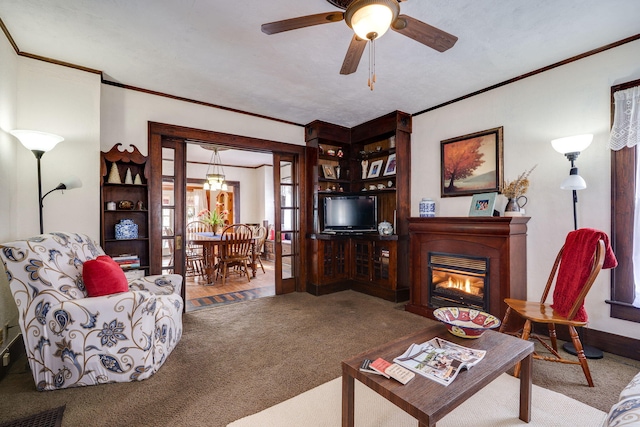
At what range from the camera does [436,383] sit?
124cm

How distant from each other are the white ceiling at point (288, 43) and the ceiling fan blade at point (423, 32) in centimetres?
34

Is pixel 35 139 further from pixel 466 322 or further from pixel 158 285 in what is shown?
pixel 466 322

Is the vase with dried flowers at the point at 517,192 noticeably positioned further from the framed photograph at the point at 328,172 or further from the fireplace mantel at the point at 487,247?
the framed photograph at the point at 328,172

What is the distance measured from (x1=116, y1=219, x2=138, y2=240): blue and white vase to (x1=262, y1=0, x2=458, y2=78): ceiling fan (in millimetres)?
2599

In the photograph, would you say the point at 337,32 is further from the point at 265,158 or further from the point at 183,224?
the point at 265,158

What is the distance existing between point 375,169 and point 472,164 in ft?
4.80

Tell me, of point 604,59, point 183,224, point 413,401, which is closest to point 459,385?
point 413,401

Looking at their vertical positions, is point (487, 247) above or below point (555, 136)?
below

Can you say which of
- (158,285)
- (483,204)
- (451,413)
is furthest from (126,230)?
(483,204)

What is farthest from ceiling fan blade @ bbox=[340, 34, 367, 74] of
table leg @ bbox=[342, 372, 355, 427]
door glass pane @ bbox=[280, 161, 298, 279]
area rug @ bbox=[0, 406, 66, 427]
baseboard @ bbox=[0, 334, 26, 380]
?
baseboard @ bbox=[0, 334, 26, 380]

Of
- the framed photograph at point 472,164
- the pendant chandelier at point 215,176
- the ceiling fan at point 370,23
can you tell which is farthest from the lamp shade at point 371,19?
the pendant chandelier at point 215,176

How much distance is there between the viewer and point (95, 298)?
199 cm

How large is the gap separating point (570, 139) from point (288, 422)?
3.08 meters

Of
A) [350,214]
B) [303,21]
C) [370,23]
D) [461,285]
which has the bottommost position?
[461,285]
